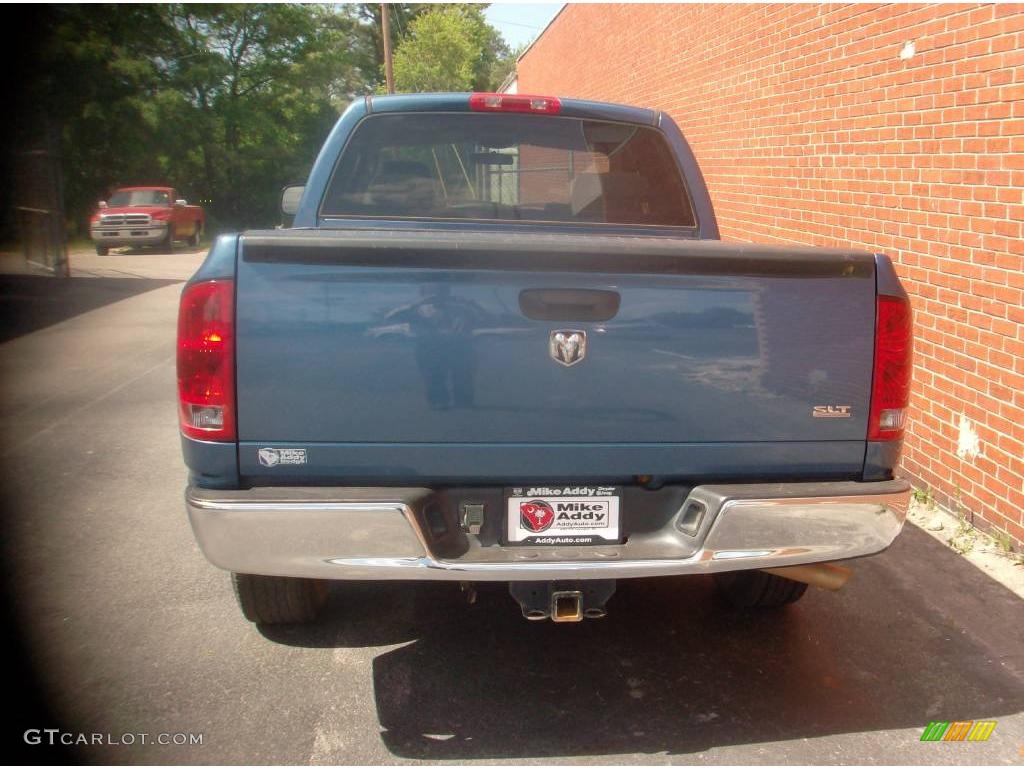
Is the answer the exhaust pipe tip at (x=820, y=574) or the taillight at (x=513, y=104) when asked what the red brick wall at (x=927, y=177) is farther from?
the taillight at (x=513, y=104)

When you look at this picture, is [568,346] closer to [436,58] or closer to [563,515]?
[563,515]

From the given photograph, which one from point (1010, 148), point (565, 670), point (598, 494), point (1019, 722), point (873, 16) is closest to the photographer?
point (598, 494)

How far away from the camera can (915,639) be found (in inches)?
153

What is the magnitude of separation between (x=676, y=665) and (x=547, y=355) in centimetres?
143

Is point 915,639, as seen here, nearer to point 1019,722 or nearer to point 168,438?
point 1019,722

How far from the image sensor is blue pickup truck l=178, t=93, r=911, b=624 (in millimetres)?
2775

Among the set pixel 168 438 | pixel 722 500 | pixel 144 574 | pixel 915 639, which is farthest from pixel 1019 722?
pixel 168 438

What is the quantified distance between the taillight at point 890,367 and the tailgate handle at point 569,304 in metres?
0.84

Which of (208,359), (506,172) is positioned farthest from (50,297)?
(208,359)

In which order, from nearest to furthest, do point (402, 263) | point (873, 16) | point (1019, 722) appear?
point (402, 263) → point (1019, 722) → point (873, 16)

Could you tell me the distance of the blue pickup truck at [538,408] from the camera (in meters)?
2.78

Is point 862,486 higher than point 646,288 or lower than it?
lower

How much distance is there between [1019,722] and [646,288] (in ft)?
6.42

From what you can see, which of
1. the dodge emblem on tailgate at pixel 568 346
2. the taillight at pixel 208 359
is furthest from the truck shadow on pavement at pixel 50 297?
the dodge emblem on tailgate at pixel 568 346
